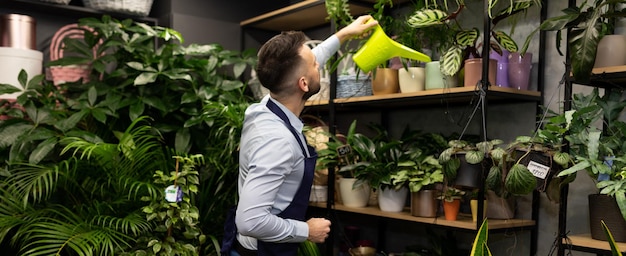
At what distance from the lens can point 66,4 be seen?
139 inches

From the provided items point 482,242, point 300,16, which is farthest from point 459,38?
point 482,242

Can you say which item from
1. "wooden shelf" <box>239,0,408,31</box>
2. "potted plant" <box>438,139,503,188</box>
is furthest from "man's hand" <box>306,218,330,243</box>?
"wooden shelf" <box>239,0,408,31</box>

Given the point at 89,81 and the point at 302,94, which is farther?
the point at 89,81

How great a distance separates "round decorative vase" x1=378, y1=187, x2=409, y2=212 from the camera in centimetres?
283

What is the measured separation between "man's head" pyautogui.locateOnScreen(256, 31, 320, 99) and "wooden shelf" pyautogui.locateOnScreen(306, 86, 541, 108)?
71 cm

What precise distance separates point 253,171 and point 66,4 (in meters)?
2.17

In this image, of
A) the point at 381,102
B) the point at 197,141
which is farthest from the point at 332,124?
the point at 197,141

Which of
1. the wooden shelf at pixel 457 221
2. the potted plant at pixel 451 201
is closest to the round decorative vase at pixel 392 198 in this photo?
the wooden shelf at pixel 457 221

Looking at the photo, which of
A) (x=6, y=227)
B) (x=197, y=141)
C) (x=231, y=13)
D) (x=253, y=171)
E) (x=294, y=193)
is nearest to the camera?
(x=253, y=171)

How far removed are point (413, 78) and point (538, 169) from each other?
→ 2.50 ft

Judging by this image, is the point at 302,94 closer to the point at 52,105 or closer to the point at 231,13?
the point at 52,105

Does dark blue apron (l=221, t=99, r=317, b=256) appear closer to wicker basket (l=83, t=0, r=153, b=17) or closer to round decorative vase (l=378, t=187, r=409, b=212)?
round decorative vase (l=378, t=187, r=409, b=212)

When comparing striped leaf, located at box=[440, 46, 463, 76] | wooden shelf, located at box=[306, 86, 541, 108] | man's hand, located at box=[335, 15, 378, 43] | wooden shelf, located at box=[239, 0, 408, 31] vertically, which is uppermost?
wooden shelf, located at box=[239, 0, 408, 31]

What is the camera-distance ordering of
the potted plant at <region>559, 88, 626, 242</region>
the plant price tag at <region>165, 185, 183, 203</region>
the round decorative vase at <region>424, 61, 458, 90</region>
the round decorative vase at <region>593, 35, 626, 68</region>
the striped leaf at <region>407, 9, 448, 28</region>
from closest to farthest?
1. the potted plant at <region>559, 88, 626, 242</region>
2. the round decorative vase at <region>593, 35, 626, 68</region>
3. the striped leaf at <region>407, 9, 448, 28</region>
4. the round decorative vase at <region>424, 61, 458, 90</region>
5. the plant price tag at <region>165, 185, 183, 203</region>
